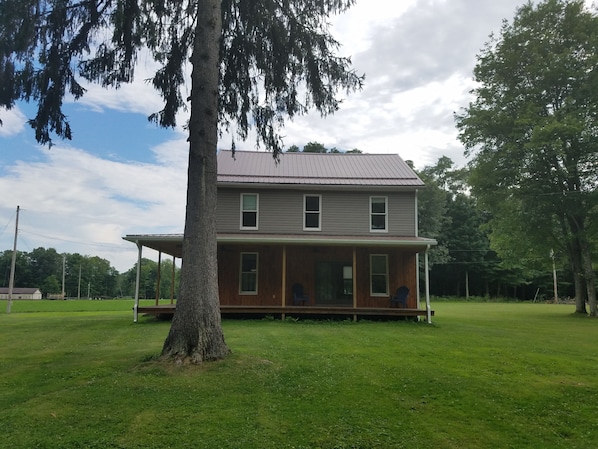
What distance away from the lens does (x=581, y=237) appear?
1927 centimetres

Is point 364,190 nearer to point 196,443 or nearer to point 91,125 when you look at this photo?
point 91,125

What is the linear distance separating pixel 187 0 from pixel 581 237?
1826 cm

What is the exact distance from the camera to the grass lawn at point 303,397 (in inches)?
170

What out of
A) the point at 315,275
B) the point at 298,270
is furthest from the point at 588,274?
the point at 298,270

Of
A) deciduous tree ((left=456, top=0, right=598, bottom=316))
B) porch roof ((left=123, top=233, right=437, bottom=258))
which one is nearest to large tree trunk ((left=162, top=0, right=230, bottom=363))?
porch roof ((left=123, top=233, right=437, bottom=258))

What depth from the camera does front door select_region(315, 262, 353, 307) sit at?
16.1m

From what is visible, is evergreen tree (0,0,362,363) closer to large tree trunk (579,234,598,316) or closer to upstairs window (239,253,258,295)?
upstairs window (239,253,258,295)

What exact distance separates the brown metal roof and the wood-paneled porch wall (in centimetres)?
237

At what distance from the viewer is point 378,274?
16047mm

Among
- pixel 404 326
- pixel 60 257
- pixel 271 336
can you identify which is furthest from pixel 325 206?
pixel 60 257

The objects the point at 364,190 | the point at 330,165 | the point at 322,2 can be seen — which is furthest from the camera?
the point at 330,165

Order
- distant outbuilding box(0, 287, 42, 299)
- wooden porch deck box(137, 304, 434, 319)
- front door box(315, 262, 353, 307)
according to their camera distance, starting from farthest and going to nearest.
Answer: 1. distant outbuilding box(0, 287, 42, 299)
2. front door box(315, 262, 353, 307)
3. wooden porch deck box(137, 304, 434, 319)

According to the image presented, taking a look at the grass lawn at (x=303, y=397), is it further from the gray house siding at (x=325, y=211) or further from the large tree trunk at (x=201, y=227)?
the gray house siding at (x=325, y=211)

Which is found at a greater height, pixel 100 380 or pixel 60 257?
pixel 60 257
